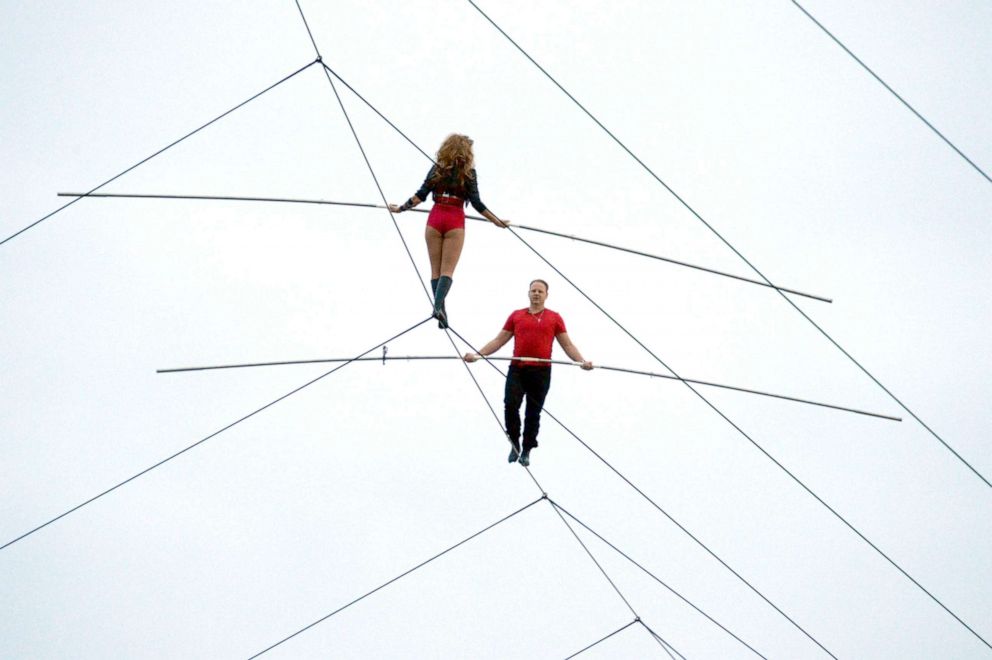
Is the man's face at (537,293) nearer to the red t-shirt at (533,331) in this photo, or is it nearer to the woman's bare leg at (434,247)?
the red t-shirt at (533,331)

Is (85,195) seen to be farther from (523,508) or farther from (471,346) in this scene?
(523,508)

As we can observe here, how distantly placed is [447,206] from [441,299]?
0.55m

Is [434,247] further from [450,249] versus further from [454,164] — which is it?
[454,164]

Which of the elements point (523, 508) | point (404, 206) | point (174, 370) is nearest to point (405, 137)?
point (404, 206)

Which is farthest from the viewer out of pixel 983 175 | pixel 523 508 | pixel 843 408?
pixel 523 508

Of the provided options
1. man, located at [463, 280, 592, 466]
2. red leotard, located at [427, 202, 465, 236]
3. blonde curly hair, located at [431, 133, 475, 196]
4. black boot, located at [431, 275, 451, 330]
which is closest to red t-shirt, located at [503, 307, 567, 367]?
man, located at [463, 280, 592, 466]

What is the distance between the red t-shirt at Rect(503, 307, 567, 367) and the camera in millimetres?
10984

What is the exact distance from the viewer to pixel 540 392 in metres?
11.1

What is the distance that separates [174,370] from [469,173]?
205cm

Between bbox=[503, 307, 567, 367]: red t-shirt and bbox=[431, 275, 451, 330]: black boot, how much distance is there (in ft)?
1.72

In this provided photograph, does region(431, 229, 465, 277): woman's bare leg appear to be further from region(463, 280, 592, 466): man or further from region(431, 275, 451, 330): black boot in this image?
region(463, 280, 592, 466): man

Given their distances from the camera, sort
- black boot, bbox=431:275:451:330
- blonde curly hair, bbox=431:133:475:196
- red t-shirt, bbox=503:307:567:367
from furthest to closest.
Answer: red t-shirt, bbox=503:307:567:367
black boot, bbox=431:275:451:330
blonde curly hair, bbox=431:133:475:196

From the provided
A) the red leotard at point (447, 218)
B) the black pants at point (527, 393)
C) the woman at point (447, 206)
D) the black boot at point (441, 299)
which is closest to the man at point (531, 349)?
the black pants at point (527, 393)

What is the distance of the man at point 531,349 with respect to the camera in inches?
433
